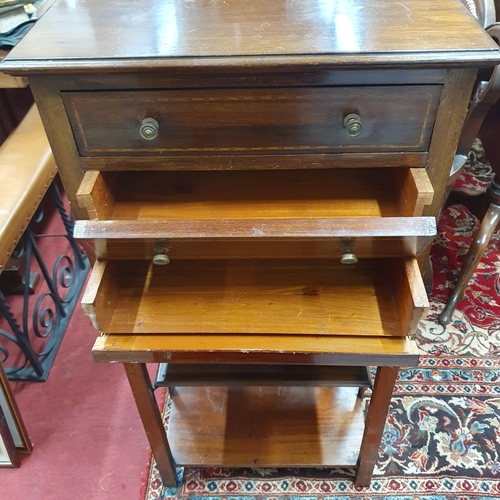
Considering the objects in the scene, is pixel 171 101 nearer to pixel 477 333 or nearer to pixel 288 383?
pixel 288 383

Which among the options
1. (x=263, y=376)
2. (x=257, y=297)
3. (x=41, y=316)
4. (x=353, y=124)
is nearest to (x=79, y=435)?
(x=41, y=316)

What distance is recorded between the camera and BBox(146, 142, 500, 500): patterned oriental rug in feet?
3.82

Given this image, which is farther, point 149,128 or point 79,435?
point 79,435

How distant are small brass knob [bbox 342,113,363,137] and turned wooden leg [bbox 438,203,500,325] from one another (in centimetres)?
81

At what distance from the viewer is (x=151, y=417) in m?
0.98

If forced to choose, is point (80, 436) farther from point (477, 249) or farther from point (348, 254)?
point (477, 249)

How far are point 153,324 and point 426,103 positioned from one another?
0.55 meters

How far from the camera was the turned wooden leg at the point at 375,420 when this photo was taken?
0.89m

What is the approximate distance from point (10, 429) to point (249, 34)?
1.05 m

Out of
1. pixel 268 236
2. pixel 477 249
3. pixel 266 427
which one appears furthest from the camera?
pixel 477 249

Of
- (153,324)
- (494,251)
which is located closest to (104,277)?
(153,324)

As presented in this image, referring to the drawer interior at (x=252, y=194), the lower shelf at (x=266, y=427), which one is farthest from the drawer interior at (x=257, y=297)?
the lower shelf at (x=266, y=427)

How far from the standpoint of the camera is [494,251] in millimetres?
1751

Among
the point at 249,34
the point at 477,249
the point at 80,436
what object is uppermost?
the point at 249,34
